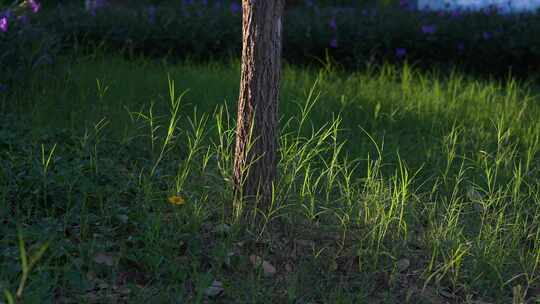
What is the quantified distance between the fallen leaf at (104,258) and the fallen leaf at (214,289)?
40 centimetres

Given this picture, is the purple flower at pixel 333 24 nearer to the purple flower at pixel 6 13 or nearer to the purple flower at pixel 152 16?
the purple flower at pixel 152 16

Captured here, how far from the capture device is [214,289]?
10.00ft

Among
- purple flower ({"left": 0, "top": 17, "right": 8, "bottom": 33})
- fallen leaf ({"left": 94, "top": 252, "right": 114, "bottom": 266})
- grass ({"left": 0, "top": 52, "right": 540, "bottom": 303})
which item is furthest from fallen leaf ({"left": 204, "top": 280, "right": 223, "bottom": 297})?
purple flower ({"left": 0, "top": 17, "right": 8, "bottom": 33})

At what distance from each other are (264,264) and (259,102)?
0.70 metres

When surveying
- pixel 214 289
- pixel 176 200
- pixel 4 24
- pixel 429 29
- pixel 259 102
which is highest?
pixel 4 24

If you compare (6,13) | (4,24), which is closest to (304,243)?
(4,24)

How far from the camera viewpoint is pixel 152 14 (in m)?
7.91

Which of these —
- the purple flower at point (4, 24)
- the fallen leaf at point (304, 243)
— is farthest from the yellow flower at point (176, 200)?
the purple flower at point (4, 24)

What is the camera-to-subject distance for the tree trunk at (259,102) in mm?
3438

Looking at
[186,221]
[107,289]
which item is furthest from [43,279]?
[186,221]

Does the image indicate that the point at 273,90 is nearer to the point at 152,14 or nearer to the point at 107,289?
the point at 107,289

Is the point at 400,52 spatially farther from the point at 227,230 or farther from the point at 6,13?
the point at 227,230

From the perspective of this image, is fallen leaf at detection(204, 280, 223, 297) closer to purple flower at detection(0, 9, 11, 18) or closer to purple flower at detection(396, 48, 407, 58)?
purple flower at detection(0, 9, 11, 18)

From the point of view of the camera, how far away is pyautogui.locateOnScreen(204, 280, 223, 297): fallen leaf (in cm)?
302
